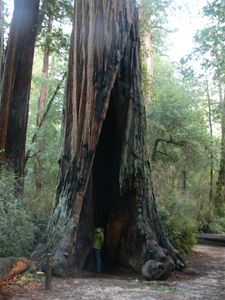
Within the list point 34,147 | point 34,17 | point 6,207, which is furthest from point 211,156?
point 6,207

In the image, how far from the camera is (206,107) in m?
27.2

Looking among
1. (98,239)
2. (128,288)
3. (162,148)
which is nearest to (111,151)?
(98,239)

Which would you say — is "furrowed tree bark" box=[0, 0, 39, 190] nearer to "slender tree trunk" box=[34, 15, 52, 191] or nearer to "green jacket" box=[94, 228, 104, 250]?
"slender tree trunk" box=[34, 15, 52, 191]

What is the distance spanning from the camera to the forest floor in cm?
660

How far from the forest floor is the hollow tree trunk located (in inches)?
19.9

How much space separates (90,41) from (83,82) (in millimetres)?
968

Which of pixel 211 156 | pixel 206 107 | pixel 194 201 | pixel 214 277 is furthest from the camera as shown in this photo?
pixel 206 107

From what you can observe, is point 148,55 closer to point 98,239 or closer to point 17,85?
point 17,85

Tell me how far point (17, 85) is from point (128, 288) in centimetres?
664

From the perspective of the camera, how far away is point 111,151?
10.8 m

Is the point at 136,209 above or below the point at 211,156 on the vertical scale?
below

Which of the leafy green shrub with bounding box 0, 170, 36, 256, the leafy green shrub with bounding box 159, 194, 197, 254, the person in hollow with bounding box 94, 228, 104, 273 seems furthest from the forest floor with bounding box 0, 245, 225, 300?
the leafy green shrub with bounding box 159, 194, 197, 254

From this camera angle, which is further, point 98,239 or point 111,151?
point 111,151

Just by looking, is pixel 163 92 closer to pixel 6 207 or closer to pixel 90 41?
pixel 90 41
